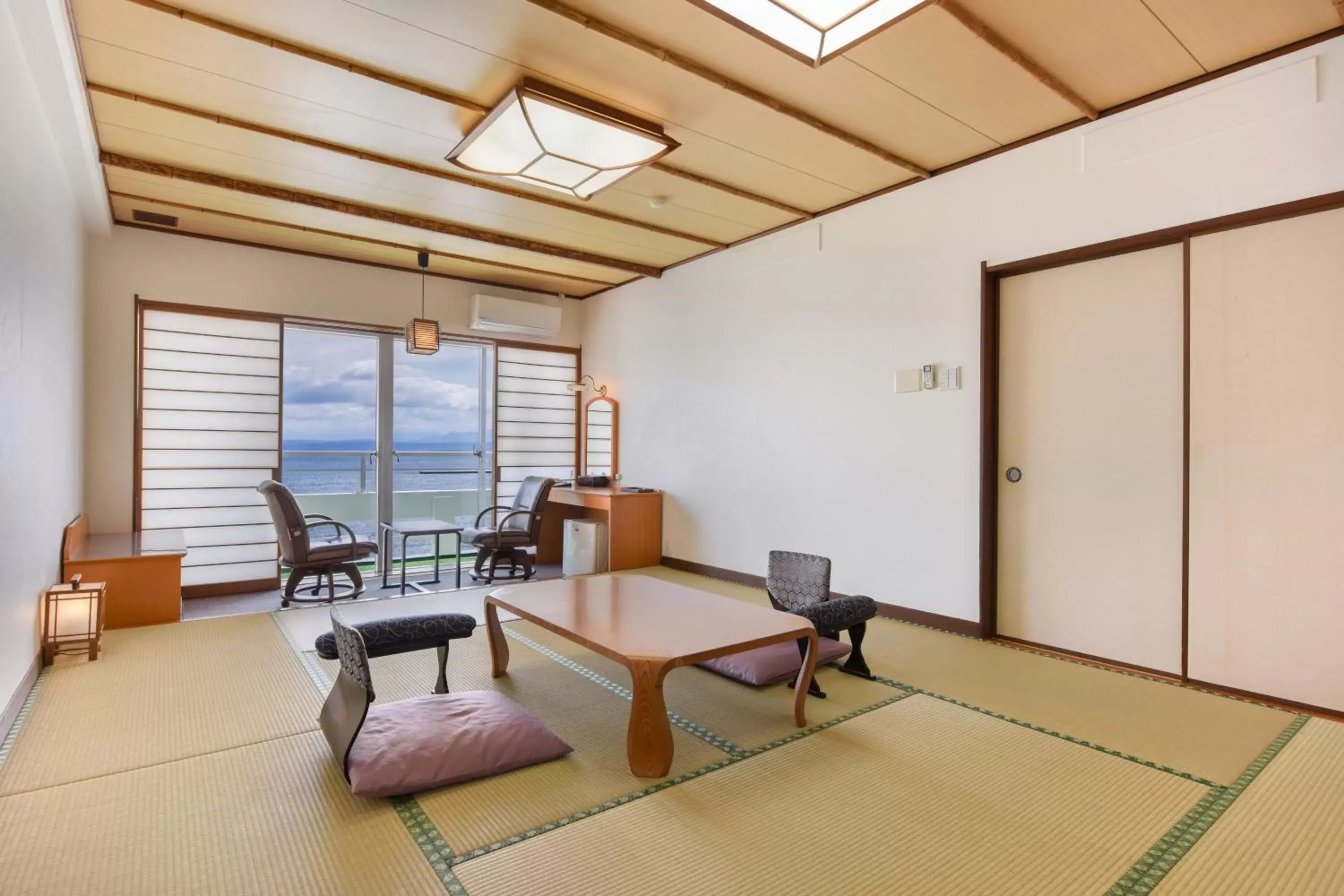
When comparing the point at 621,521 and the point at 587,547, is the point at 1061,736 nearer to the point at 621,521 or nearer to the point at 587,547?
the point at 621,521

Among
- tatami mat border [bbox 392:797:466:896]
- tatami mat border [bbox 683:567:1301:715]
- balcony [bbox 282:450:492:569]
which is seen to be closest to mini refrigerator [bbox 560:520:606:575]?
balcony [bbox 282:450:492:569]

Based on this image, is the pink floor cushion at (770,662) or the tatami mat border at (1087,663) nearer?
the tatami mat border at (1087,663)

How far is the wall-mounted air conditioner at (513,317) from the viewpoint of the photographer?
21.5 ft

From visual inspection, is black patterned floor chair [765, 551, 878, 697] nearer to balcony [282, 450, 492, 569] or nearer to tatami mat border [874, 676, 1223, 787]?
tatami mat border [874, 676, 1223, 787]

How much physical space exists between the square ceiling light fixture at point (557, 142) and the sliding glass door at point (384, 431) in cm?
323

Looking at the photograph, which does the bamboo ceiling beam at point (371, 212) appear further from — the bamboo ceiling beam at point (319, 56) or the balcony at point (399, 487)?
the balcony at point (399, 487)

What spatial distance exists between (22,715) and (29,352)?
158 centimetres

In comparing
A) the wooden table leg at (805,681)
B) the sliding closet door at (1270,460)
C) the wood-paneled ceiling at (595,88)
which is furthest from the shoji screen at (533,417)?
the sliding closet door at (1270,460)

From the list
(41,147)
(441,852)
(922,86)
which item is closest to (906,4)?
(922,86)

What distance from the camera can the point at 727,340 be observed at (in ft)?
19.4

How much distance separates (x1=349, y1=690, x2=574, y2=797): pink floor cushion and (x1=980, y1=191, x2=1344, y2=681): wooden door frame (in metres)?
2.83

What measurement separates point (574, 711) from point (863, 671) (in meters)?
1.47

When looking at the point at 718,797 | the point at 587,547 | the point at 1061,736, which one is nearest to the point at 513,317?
the point at 587,547

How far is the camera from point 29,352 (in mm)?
3057
